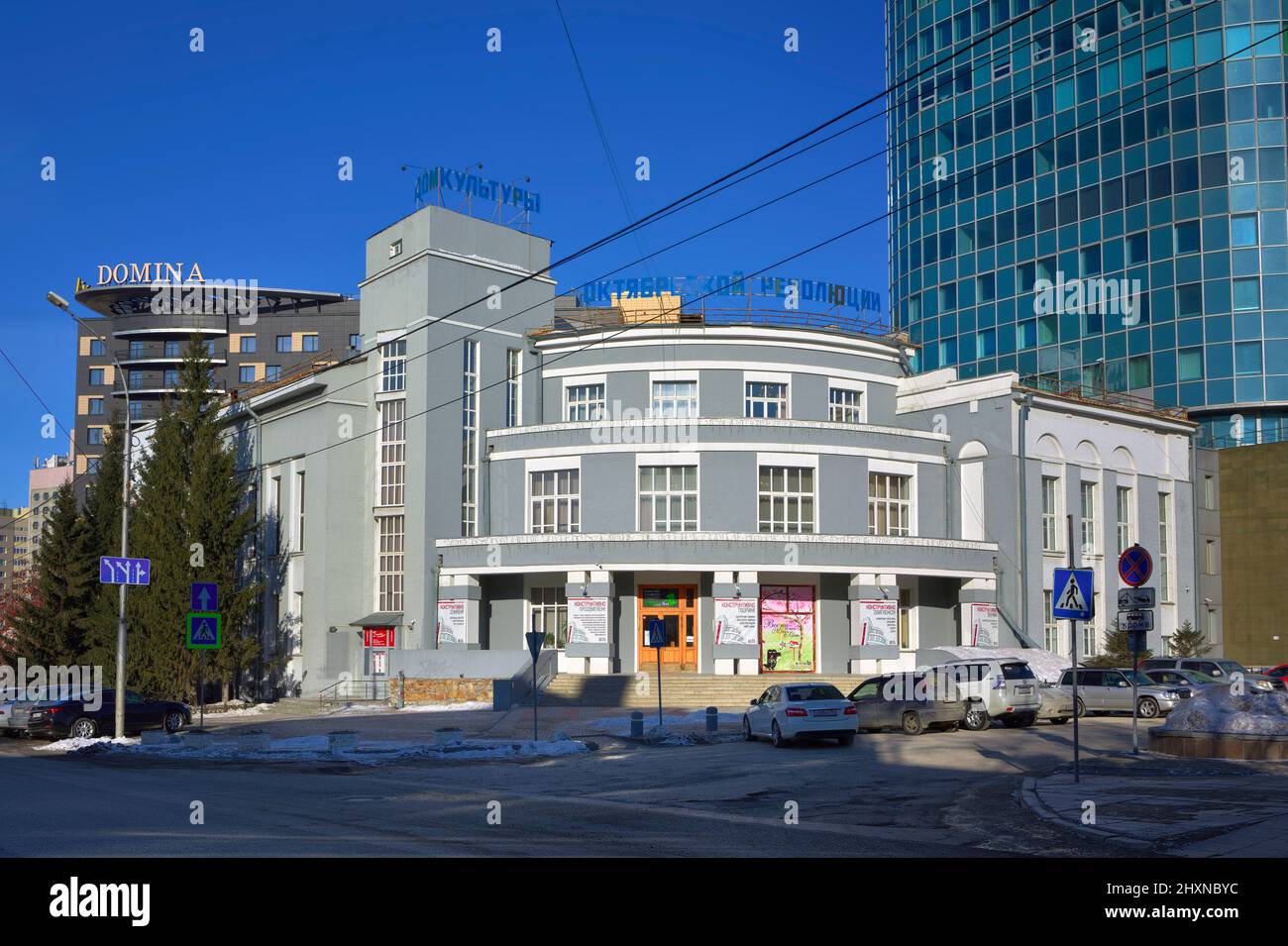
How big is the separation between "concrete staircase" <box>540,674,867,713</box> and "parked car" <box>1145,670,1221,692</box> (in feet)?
37.4

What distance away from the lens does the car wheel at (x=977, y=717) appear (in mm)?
28156

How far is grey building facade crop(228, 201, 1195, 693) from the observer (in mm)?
44438

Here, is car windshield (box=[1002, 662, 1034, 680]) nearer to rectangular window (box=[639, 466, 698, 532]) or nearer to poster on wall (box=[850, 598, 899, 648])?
poster on wall (box=[850, 598, 899, 648])

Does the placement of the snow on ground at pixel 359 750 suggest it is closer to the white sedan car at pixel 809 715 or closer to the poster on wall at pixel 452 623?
the white sedan car at pixel 809 715

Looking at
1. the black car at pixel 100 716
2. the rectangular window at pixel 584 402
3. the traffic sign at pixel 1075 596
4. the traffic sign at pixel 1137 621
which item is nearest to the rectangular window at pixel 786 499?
the rectangular window at pixel 584 402

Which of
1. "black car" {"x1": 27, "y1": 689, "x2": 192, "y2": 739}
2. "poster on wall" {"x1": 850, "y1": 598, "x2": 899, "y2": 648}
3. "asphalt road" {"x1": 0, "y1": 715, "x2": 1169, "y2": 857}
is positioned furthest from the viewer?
"poster on wall" {"x1": 850, "y1": 598, "x2": 899, "y2": 648}

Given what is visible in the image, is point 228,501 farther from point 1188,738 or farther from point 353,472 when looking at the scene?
point 1188,738

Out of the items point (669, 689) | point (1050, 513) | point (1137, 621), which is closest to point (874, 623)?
point (669, 689)

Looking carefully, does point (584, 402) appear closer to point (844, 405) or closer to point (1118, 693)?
point (844, 405)

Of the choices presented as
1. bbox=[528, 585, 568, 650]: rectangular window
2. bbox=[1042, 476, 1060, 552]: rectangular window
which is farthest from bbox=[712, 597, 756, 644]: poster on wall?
bbox=[1042, 476, 1060, 552]: rectangular window

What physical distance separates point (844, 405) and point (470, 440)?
1544 cm

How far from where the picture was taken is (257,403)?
5541cm

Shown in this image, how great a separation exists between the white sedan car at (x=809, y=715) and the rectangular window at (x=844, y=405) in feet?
78.1
